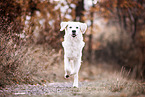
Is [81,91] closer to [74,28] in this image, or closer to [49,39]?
[74,28]

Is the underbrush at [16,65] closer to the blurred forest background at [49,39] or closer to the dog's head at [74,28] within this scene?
the blurred forest background at [49,39]

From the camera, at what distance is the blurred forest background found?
4.82 metres

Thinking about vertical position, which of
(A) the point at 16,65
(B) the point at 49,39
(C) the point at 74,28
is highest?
(C) the point at 74,28

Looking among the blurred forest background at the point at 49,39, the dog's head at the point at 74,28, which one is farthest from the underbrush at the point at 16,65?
the dog's head at the point at 74,28

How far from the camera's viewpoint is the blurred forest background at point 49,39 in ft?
15.8

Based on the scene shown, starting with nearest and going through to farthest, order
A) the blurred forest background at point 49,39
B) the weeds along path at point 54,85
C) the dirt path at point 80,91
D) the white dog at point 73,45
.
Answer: the dirt path at point 80,91 < the weeds along path at point 54,85 < the white dog at point 73,45 < the blurred forest background at point 49,39

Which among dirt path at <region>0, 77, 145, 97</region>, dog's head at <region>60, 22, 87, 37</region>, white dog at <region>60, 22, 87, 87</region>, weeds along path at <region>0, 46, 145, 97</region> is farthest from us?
white dog at <region>60, 22, 87, 87</region>

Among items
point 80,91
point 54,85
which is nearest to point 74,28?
point 80,91

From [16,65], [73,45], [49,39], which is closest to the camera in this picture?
[73,45]

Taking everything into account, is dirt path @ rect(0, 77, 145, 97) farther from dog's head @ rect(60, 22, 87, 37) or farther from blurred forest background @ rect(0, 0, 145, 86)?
dog's head @ rect(60, 22, 87, 37)

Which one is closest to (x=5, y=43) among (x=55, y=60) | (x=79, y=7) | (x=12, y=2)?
(x=12, y=2)

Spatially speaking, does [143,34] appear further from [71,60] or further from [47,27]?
[71,60]

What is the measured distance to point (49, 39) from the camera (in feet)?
25.9

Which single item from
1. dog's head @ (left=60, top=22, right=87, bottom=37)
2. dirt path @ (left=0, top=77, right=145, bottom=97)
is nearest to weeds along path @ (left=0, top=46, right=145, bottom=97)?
dirt path @ (left=0, top=77, right=145, bottom=97)
